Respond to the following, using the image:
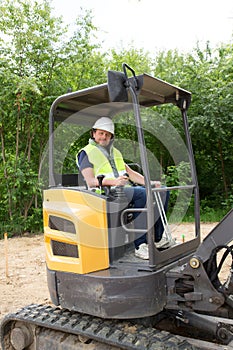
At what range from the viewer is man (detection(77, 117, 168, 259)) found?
3254mm

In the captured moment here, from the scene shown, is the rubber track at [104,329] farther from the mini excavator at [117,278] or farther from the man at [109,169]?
the man at [109,169]

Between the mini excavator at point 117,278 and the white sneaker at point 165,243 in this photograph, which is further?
the white sneaker at point 165,243

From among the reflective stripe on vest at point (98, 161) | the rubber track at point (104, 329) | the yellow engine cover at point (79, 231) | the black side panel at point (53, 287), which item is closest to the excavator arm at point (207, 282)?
the rubber track at point (104, 329)

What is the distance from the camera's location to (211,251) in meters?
2.82

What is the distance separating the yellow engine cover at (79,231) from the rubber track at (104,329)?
0.40m

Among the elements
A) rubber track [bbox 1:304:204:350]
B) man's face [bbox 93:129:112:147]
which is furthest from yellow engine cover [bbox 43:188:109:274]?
man's face [bbox 93:129:112:147]

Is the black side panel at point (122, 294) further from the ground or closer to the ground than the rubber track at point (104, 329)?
Answer: further from the ground

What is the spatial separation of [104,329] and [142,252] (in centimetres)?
65

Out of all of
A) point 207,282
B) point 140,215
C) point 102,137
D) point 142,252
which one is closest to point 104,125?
point 102,137

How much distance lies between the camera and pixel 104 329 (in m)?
2.88

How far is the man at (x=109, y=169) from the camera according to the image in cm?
325

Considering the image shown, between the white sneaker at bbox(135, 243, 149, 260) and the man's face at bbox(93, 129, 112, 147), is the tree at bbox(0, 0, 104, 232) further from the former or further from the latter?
the white sneaker at bbox(135, 243, 149, 260)

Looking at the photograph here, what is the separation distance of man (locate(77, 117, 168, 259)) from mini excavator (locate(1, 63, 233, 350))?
9 cm

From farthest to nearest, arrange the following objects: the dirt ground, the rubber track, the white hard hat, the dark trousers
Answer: the dirt ground → the white hard hat → the dark trousers → the rubber track
